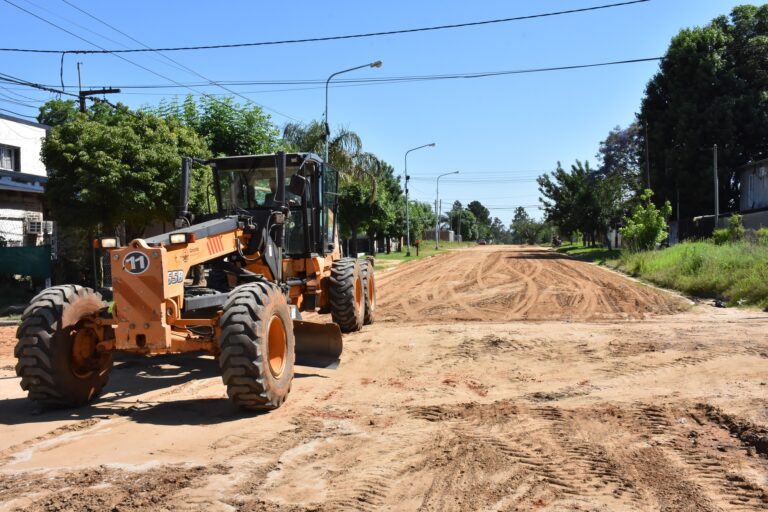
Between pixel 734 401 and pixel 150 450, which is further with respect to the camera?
pixel 734 401

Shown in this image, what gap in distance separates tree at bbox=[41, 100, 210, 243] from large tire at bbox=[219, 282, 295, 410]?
9852 mm

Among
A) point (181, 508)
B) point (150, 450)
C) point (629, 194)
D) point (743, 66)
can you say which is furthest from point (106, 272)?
point (629, 194)

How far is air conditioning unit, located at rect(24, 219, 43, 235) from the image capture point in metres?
22.2

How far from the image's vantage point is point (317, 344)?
8.84 meters

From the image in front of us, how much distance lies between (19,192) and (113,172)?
311 inches

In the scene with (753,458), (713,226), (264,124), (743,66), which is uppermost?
(743,66)

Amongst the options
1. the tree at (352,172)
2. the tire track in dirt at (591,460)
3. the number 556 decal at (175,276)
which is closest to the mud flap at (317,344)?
the number 556 decal at (175,276)

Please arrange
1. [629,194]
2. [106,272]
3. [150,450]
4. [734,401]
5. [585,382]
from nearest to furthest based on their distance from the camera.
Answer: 1. [150,450]
2. [734,401]
3. [585,382]
4. [106,272]
5. [629,194]

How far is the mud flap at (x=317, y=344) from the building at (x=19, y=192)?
50.4 ft

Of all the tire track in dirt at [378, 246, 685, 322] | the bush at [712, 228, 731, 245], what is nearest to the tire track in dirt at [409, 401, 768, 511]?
the tire track in dirt at [378, 246, 685, 322]

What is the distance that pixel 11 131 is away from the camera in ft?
81.7

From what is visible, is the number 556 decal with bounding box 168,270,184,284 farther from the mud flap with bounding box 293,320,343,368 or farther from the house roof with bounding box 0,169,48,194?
the house roof with bounding box 0,169,48,194

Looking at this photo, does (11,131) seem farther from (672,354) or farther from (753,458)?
(753,458)

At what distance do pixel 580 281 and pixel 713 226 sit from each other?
18.8 metres
